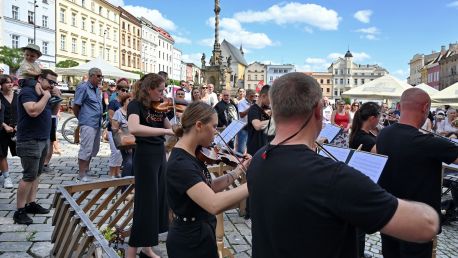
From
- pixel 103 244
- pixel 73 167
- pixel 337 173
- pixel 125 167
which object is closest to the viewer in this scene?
pixel 337 173

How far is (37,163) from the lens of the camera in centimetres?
527

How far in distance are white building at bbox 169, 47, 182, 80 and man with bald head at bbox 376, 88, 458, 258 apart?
10668 centimetres

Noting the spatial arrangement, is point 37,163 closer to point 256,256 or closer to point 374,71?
point 256,256

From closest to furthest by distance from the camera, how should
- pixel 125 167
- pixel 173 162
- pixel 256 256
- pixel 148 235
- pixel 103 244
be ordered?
1. pixel 256 256
2. pixel 103 244
3. pixel 173 162
4. pixel 148 235
5. pixel 125 167

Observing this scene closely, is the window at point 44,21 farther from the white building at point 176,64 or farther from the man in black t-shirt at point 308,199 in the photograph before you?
the white building at point 176,64

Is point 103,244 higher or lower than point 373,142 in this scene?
lower

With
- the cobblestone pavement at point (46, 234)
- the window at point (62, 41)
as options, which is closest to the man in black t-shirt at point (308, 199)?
the cobblestone pavement at point (46, 234)

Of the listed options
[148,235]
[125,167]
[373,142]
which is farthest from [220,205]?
[125,167]

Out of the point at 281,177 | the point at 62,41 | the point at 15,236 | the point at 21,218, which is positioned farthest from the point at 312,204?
the point at 62,41

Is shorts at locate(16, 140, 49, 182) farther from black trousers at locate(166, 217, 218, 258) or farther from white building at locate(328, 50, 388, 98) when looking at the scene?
white building at locate(328, 50, 388, 98)

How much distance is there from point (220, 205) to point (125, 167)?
4.75 metres

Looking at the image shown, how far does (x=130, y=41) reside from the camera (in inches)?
3078

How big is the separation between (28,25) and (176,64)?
66780 mm

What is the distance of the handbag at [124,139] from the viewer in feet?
19.6
